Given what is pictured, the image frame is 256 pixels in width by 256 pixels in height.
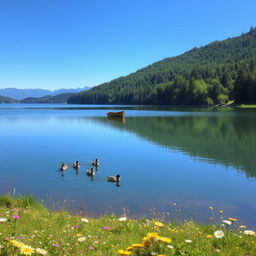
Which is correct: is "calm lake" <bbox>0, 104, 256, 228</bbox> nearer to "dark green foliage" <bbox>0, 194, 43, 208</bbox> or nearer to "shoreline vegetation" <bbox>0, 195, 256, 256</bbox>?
"dark green foliage" <bbox>0, 194, 43, 208</bbox>

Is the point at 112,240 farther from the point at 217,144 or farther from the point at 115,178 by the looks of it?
the point at 217,144

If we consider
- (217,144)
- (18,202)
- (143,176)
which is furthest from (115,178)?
(217,144)

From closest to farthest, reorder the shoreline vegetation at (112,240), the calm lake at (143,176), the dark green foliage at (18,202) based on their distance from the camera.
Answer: the shoreline vegetation at (112,240) → the dark green foliage at (18,202) → the calm lake at (143,176)

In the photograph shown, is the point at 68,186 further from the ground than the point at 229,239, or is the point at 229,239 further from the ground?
the point at 229,239

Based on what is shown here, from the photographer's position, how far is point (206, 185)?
62.4 ft

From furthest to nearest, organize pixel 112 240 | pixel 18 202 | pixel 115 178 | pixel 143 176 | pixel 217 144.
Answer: pixel 217 144
pixel 143 176
pixel 115 178
pixel 18 202
pixel 112 240

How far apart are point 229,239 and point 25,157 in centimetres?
2613

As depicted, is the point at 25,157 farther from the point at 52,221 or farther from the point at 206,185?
the point at 52,221

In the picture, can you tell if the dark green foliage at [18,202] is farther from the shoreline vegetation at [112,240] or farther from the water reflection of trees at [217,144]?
the water reflection of trees at [217,144]

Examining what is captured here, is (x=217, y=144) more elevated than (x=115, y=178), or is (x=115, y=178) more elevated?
(x=115, y=178)

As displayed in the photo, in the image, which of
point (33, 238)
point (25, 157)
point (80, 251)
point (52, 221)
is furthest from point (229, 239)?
point (25, 157)

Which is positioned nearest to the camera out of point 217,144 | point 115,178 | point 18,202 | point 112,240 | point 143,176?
point 112,240

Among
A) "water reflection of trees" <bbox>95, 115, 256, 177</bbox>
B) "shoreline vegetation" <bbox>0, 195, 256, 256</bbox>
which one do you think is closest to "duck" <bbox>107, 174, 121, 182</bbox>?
"water reflection of trees" <bbox>95, 115, 256, 177</bbox>

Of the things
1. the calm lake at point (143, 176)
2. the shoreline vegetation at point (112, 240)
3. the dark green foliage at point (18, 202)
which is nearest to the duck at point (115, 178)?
the calm lake at point (143, 176)
